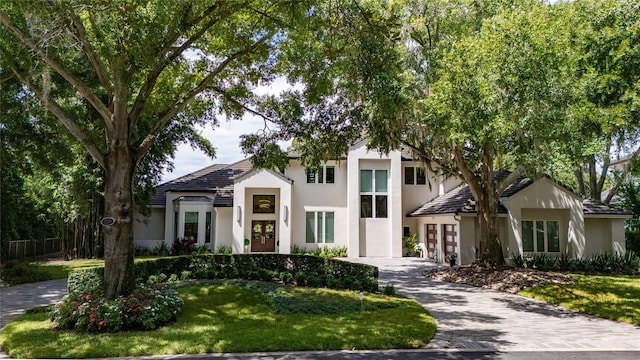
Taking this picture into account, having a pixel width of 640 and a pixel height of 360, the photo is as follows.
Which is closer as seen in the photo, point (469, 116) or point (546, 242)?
point (469, 116)

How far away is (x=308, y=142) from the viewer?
1511 cm

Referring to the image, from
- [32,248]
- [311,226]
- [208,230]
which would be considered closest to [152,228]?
[208,230]

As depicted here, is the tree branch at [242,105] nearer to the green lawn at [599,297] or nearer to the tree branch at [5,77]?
the tree branch at [5,77]

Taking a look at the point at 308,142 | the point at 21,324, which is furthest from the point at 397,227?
the point at 21,324

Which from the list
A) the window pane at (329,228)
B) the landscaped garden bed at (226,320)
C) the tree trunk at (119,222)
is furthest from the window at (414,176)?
the tree trunk at (119,222)

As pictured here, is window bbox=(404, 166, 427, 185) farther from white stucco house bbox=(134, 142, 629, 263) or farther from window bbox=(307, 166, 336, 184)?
window bbox=(307, 166, 336, 184)

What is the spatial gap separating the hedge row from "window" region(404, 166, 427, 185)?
14.1 meters

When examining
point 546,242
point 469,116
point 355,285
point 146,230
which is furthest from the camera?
point 146,230

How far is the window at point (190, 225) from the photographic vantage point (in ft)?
87.4

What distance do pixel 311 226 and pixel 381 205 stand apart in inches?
182

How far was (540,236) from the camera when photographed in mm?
21984

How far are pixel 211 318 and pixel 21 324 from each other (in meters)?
4.10

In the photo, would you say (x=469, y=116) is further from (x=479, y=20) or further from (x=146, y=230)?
(x=146, y=230)

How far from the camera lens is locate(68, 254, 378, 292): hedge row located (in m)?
12.9
